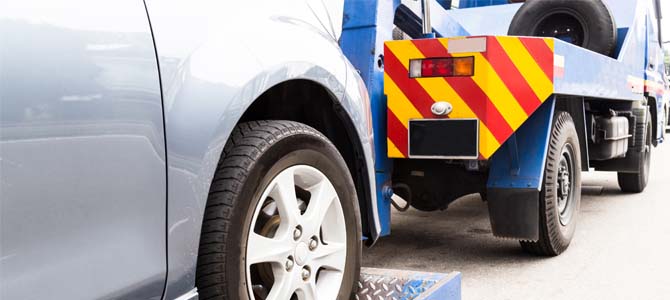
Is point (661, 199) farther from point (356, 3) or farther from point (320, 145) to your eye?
point (320, 145)

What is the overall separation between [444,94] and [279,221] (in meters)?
1.72

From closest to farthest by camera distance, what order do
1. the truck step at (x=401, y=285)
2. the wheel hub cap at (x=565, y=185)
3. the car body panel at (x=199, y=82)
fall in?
the car body panel at (x=199, y=82) < the truck step at (x=401, y=285) < the wheel hub cap at (x=565, y=185)

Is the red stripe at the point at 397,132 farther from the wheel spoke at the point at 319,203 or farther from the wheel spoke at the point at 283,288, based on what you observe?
the wheel spoke at the point at 283,288

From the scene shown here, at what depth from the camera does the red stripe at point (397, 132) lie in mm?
3586

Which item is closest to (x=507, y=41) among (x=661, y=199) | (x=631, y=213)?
(x=631, y=213)

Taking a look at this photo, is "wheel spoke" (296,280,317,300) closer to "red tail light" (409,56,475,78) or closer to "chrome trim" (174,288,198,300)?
"chrome trim" (174,288,198,300)

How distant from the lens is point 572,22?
17.5 feet

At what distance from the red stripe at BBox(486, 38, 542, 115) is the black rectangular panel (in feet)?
0.97

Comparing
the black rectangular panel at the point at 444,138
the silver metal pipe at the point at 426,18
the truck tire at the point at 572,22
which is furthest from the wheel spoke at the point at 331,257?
the truck tire at the point at 572,22

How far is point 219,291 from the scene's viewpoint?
1762 mm

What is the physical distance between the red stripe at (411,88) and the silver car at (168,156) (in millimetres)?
1198

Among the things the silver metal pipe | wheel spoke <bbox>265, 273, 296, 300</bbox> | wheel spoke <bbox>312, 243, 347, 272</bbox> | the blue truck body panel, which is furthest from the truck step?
the silver metal pipe

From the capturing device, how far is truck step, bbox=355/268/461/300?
8.46 ft

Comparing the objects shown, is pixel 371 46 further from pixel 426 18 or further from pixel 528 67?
pixel 528 67
